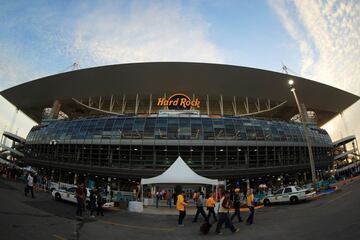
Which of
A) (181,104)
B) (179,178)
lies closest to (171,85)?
(181,104)

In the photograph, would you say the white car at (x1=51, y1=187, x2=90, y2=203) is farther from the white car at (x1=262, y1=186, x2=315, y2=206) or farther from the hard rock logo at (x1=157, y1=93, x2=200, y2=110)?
the hard rock logo at (x1=157, y1=93, x2=200, y2=110)

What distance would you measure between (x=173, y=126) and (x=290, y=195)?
2370cm

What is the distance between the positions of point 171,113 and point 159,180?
23617 millimetres

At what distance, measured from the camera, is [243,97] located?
56969 millimetres

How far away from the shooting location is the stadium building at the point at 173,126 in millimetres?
38750

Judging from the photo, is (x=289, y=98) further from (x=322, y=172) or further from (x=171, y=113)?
(x=171, y=113)

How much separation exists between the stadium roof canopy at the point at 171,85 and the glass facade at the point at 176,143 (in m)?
13.1

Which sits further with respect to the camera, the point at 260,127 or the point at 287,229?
the point at 260,127

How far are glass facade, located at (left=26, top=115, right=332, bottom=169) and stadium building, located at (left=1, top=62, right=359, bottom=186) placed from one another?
161mm

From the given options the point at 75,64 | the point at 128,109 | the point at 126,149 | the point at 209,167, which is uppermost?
the point at 75,64

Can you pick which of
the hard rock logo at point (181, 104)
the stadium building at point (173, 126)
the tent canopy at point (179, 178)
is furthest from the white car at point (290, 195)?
the hard rock logo at point (181, 104)

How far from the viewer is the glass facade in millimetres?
38562

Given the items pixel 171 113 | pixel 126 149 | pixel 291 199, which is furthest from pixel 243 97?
pixel 291 199

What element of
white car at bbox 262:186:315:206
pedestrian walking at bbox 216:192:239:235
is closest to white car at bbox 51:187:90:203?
pedestrian walking at bbox 216:192:239:235
